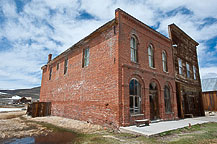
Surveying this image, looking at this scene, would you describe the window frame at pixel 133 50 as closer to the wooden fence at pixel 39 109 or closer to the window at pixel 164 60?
the window at pixel 164 60

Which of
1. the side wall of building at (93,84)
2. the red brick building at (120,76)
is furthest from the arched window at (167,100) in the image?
the side wall of building at (93,84)

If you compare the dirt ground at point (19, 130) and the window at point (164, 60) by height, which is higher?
the window at point (164, 60)

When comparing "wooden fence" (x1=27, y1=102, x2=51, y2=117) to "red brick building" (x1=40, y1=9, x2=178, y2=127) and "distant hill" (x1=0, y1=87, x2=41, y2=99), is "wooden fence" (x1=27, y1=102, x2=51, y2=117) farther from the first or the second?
"distant hill" (x1=0, y1=87, x2=41, y2=99)

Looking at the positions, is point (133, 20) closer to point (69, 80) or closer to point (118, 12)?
point (118, 12)

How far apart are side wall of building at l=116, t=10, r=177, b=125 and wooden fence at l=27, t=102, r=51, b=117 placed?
36.5 feet

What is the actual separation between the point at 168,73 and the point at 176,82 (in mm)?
1543

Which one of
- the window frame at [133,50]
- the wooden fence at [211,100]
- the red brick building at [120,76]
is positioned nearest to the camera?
the red brick building at [120,76]

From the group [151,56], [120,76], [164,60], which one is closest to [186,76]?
[164,60]

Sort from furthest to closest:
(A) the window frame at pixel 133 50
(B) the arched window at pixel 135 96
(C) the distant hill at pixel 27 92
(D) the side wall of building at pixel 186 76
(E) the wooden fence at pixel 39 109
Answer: (C) the distant hill at pixel 27 92 → (E) the wooden fence at pixel 39 109 → (D) the side wall of building at pixel 186 76 → (A) the window frame at pixel 133 50 → (B) the arched window at pixel 135 96

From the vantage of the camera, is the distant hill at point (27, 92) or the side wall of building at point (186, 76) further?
the distant hill at point (27, 92)

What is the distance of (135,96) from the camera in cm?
964

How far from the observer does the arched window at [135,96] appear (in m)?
9.32

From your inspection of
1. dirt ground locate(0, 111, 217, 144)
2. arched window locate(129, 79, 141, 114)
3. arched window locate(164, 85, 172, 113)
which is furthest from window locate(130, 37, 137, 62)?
dirt ground locate(0, 111, 217, 144)

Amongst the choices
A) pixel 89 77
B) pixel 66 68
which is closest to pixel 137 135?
pixel 89 77
